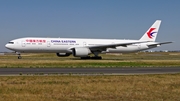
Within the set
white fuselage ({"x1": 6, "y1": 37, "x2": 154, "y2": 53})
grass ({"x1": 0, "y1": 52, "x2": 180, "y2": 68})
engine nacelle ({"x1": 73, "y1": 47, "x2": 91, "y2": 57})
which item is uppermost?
white fuselage ({"x1": 6, "y1": 37, "x2": 154, "y2": 53})

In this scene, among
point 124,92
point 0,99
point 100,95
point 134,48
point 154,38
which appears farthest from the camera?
point 154,38

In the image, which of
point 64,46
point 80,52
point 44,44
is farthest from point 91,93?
point 64,46

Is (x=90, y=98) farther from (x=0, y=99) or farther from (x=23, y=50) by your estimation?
(x=23, y=50)

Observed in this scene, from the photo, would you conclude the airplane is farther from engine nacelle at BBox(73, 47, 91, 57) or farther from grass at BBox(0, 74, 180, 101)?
grass at BBox(0, 74, 180, 101)

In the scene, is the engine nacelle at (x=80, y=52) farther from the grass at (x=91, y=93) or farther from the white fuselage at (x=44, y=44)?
the grass at (x=91, y=93)

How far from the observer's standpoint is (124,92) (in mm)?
12094

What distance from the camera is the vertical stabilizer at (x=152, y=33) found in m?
56.8

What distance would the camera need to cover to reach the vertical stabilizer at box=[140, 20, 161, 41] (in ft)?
186

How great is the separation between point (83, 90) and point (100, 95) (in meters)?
1.39

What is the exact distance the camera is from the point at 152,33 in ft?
187

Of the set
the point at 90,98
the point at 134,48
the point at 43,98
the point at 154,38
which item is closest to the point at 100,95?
the point at 90,98

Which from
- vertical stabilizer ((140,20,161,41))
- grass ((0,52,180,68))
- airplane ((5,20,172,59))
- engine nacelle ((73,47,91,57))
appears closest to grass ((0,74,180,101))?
grass ((0,52,180,68))

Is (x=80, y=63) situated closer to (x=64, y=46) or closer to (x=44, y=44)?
(x=64, y=46)

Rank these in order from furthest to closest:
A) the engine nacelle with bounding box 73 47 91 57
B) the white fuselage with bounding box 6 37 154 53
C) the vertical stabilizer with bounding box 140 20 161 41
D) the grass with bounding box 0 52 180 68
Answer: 1. the vertical stabilizer with bounding box 140 20 161 41
2. the white fuselage with bounding box 6 37 154 53
3. the engine nacelle with bounding box 73 47 91 57
4. the grass with bounding box 0 52 180 68
